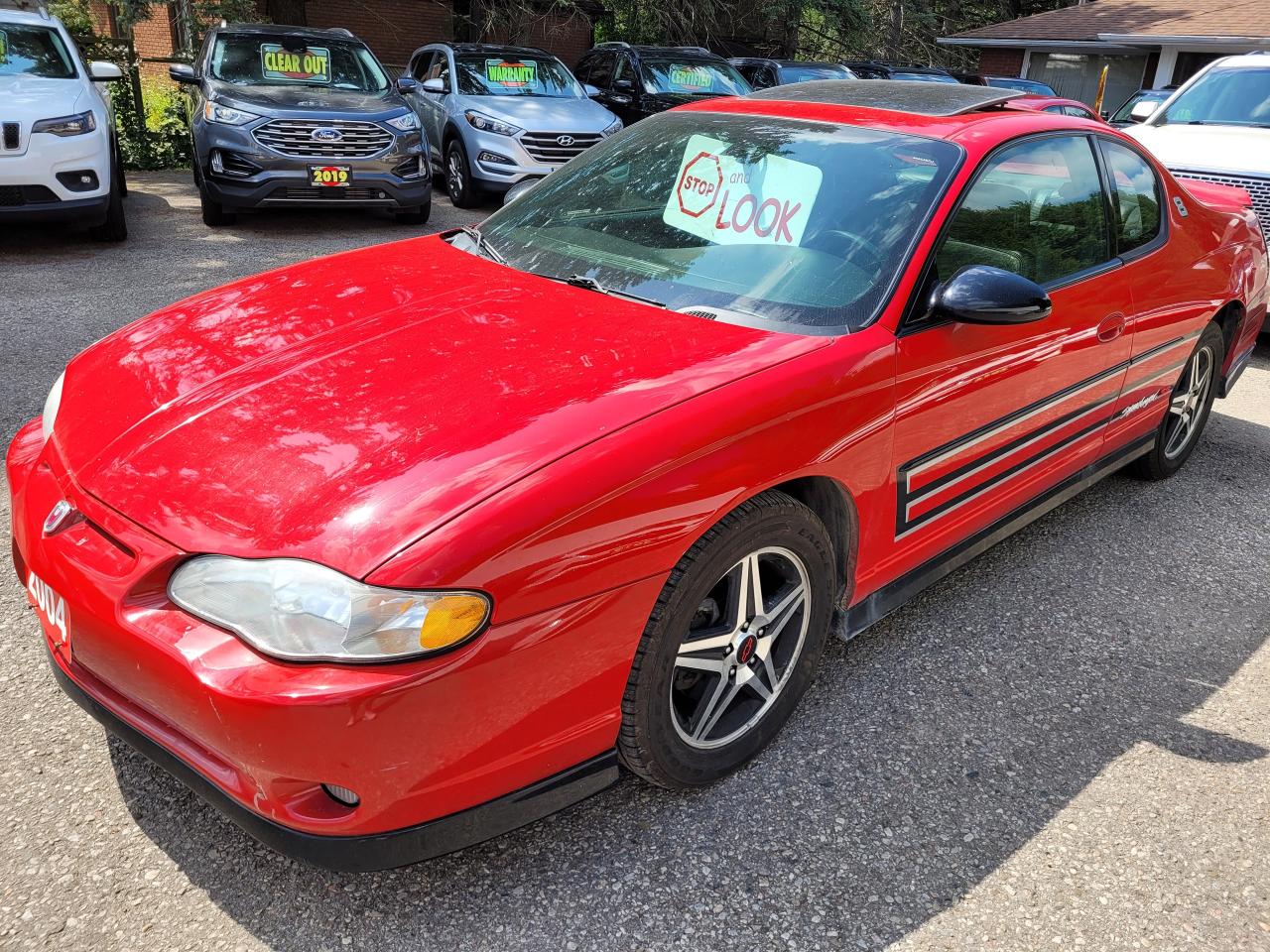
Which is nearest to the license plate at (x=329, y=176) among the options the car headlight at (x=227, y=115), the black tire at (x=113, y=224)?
the car headlight at (x=227, y=115)

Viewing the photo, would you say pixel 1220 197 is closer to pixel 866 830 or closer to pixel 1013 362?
pixel 1013 362

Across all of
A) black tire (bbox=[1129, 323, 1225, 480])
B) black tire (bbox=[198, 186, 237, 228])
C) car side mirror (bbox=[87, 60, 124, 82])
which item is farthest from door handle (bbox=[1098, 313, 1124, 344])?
car side mirror (bbox=[87, 60, 124, 82])

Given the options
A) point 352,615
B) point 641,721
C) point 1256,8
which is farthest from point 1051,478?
point 1256,8

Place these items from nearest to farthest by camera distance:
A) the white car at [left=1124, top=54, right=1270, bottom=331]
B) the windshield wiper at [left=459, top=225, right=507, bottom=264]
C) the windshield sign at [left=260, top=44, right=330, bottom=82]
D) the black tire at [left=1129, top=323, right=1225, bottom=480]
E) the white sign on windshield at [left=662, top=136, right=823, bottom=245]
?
1. the white sign on windshield at [left=662, top=136, right=823, bottom=245]
2. the windshield wiper at [left=459, top=225, right=507, bottom=264]
3. the black tire at [left=1129, top=323, right=1225, bottom=480]
4. the white car at [left=1124, top=54, right=1270, bottom=331]
5. the windshield sign at [left=260, top=44, right=330, bottom=82]

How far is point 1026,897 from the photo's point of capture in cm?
226

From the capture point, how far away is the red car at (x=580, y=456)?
Answer: 1.84m

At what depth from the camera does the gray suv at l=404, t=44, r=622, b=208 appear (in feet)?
32.9

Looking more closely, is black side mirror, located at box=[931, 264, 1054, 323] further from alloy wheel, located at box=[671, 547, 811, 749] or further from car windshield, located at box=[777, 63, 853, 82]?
car windshield, located at box=[777, 63, 853, 82]

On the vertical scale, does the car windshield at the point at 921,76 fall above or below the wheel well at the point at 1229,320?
above

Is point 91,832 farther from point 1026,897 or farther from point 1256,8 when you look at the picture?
point 1256,8

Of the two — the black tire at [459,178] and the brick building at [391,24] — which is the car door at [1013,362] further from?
the brick building at [391,24]

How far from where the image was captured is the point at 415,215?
30.9 ft

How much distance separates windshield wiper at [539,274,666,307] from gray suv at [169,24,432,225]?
6242mm

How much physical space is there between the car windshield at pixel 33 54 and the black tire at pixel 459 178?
3.56 m
